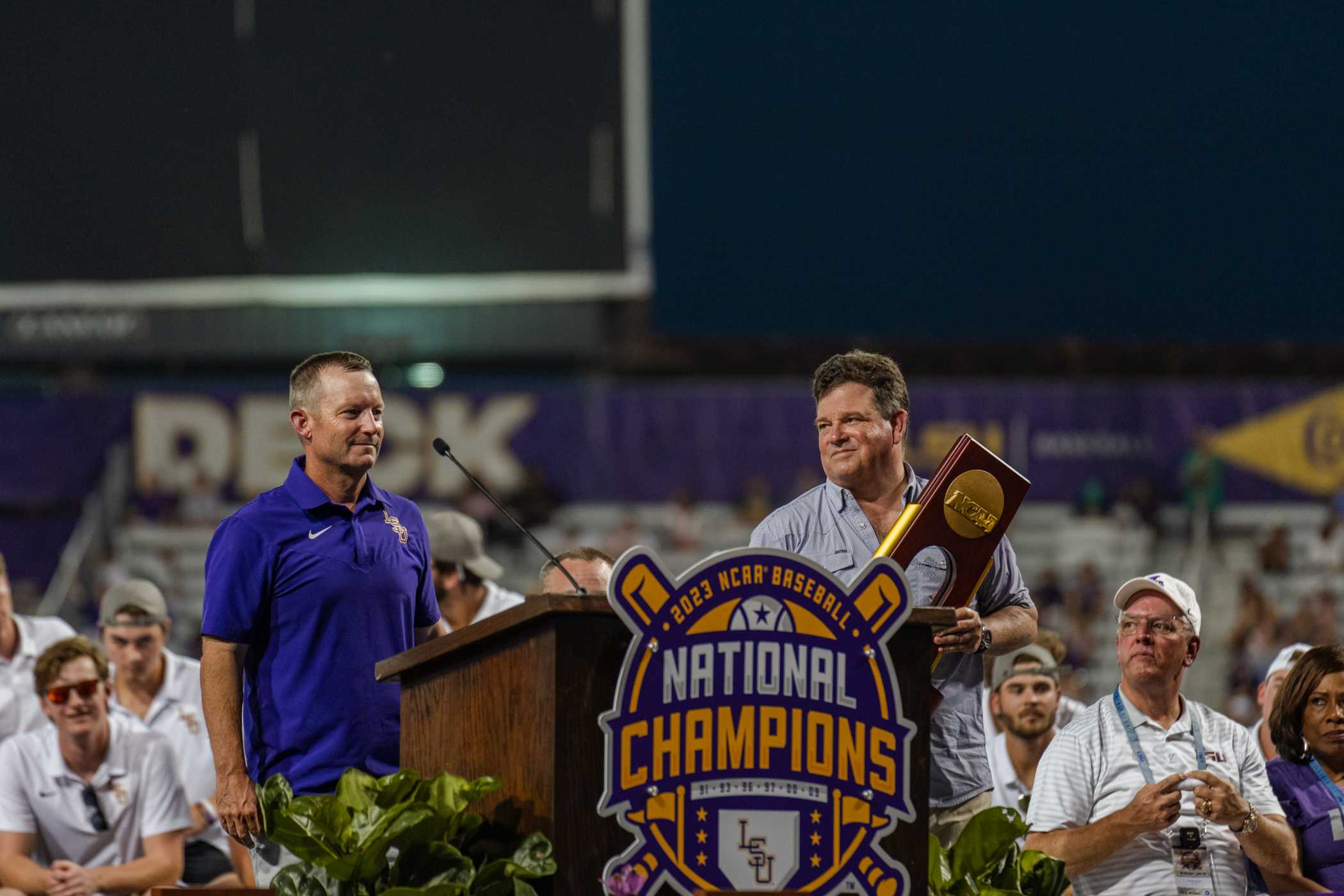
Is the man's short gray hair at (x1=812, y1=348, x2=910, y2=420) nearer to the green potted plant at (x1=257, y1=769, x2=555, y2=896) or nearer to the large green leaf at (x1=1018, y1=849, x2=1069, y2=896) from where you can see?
the large green leaf at (x1=1018, y1=849, x2=1069, y2=896)

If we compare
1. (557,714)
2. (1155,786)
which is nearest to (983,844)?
(557,714)

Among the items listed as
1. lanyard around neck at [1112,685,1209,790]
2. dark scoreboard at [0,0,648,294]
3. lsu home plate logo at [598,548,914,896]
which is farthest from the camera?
dark scoreboard at [0,0,648,294]

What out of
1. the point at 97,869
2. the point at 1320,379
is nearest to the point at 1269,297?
the point at 1320,379

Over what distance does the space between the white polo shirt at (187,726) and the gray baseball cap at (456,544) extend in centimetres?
95

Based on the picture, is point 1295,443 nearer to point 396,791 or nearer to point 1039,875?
point 1039,875

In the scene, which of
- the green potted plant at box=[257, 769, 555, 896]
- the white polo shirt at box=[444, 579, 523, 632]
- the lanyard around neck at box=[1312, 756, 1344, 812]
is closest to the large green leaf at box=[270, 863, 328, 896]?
the green potted plant at box=[257, 769, 555, 896]

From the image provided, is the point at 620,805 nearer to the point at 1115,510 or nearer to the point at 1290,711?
the point at 1290,711

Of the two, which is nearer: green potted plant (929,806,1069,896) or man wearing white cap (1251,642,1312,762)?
green potted plant (929,806,1069,896)

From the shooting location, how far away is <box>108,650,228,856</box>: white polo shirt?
6078mm

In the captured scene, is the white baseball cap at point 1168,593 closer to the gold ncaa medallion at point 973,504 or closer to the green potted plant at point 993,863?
the gold ncaa medallion at point 973,504

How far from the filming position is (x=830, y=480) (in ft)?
11.7

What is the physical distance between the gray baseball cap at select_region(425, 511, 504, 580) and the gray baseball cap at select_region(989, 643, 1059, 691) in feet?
5.11

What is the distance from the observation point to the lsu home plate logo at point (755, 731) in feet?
8.20

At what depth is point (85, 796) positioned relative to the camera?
18.0 feet
